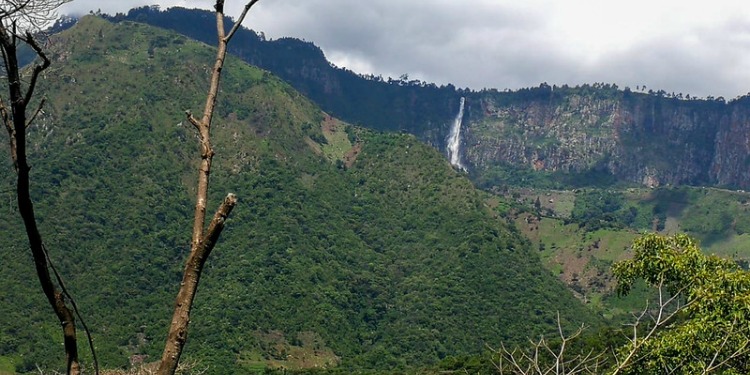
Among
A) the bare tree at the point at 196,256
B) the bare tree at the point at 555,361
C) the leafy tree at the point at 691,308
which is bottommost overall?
the leafy tree at the point at 691,308

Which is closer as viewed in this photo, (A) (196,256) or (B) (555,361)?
(A) (196,256)

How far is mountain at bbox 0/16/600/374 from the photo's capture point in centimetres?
10869

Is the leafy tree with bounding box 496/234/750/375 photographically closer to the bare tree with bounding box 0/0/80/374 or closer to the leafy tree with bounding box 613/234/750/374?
the leafy tree with bounding box 613/234/750/374

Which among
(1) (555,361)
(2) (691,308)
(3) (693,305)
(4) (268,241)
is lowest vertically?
(4) (268,241)

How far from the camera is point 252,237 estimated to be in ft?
461

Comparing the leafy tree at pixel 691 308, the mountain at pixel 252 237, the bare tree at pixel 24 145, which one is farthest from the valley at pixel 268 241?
the bare tree at pixel 24 145

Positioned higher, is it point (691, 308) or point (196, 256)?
point (196, 256)

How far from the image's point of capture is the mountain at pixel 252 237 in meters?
109

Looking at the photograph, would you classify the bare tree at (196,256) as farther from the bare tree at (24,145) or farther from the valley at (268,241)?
the valley at (268,241)

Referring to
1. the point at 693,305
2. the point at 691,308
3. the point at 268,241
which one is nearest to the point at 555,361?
the point at 693,305

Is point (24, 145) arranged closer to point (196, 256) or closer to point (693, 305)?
point (196, 256)

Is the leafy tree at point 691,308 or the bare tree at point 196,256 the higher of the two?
the bare tree at point 196,256

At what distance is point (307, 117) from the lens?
638 feet

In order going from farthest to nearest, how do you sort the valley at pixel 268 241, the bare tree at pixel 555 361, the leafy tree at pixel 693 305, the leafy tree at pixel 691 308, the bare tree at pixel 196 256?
the valley at pixel 268 241
the leafy tree at pixel 693 305
the leafy tree at pixel 691 308
the bare tree at pixel 555 361
the bare tree at pixel 196 256
